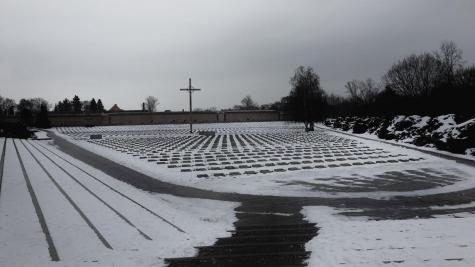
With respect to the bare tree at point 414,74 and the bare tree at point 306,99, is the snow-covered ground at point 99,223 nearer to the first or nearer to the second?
the bare tree at point 306,99

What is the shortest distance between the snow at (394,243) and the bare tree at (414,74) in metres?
58.0

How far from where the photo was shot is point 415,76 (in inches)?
2638

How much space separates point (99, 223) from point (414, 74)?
220 ft

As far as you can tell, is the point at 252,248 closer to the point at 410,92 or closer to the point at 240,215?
the point at 240,215

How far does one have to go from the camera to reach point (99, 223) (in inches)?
321

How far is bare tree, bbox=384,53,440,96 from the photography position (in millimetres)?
64000

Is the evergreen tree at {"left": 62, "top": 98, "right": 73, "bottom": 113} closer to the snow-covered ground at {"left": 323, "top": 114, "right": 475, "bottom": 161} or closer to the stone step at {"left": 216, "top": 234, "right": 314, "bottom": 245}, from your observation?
the snow-covered ground at {"left": 323, "top": 114, "right": 475, "bottom": 161}

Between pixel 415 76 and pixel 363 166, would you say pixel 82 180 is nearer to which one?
pixel 363 166

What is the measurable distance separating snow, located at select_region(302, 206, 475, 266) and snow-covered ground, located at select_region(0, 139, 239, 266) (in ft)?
6.24

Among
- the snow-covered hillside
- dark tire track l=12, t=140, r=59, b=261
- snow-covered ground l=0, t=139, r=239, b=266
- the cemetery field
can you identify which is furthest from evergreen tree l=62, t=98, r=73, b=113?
snow-covered ground l=0, t=139, r=239, b=266

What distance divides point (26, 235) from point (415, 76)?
2678 inches

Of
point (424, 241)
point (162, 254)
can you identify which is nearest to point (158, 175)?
point (162, 254)

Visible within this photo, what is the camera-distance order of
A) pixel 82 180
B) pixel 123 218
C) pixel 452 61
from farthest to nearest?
pixel 452 61 < pixel 82 180 < pixel 123 218

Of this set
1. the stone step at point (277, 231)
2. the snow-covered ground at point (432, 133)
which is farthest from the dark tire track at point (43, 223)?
the snow-covered ground at point (432, 133)
